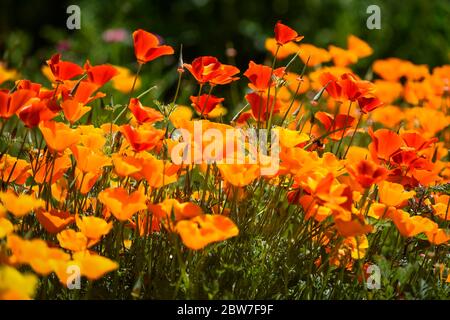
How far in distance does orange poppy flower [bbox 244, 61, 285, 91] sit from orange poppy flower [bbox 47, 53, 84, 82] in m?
0.42

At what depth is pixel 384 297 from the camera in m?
1.65

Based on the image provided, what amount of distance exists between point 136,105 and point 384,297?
708 millimetres

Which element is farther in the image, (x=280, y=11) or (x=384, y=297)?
(x=280, y=11)

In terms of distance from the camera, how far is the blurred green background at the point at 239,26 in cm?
507

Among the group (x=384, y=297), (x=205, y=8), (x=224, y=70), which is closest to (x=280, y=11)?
(x=205, y=8)

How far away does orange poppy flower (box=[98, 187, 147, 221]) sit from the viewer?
1.55m

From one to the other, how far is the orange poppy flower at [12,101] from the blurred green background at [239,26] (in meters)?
3.25

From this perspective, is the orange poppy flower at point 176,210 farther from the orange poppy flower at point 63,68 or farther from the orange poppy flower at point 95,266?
the orange poppy flower at point 63,68

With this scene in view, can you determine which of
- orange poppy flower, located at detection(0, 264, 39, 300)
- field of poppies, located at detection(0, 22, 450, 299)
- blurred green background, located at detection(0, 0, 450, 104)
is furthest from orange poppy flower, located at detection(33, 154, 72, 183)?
blurred green background, located at detection(0, 0, 450, 104)

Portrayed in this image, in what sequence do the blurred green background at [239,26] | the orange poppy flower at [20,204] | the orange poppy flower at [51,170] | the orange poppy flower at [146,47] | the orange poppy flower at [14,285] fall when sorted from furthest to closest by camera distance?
1. the blurred green background at [239,26]
2. the orange poppy flower at [146,47]
3. the orange poppy flower at [51,170]
4. the orange poppy flower at [20,204]
5. the orange poppy flower at [14,285]

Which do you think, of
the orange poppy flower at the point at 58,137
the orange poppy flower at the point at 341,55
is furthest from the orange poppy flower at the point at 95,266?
the orange poppy flower at the point at 341,55

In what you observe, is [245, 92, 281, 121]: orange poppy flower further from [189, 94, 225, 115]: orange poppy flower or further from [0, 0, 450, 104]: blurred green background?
[0, 0, 450, 104]: blurred green background

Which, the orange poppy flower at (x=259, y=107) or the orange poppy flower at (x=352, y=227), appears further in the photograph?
the orange poppy flower at (x=259, y=107)
